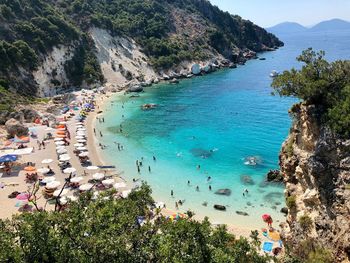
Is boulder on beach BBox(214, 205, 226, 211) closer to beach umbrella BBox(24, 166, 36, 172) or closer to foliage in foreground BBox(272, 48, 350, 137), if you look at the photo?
foliage in foreground BBox(272, 48, 350, 137)

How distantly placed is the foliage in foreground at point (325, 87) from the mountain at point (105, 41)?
217 feet

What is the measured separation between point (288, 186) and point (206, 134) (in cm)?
3605

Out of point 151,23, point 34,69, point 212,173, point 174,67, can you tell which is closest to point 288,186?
point 212,173

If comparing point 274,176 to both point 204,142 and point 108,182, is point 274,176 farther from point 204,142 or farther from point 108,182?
point 108,182

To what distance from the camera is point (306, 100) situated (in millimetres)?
26125

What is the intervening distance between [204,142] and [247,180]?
16222mm

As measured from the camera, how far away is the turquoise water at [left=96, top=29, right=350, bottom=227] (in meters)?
41.2

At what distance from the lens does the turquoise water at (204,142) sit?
135 ft

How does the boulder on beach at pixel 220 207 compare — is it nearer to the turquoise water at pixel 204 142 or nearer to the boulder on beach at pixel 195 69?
the turquoise water at pixel 204 142

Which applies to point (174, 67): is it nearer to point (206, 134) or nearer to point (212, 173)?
point (206, 134)

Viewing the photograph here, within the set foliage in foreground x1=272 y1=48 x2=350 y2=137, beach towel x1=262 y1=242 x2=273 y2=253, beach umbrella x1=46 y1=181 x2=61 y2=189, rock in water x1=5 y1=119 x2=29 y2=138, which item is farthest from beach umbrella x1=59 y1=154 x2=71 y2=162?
foliage in foreground x1=272 y1=48 x2=350 y2=137

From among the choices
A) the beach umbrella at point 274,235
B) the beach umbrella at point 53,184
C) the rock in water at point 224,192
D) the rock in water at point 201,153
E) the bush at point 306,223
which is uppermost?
the bush at point 306,223

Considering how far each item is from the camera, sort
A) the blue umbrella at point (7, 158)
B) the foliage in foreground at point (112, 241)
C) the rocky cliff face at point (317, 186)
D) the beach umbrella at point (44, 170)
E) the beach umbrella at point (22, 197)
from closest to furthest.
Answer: the foliage in foreground at point (112, 241) → the rocky cliff face at point (317, 186) → the beach umbrella at point (22, 197) → the beach umbrella at point (44, 170) → the blue umbrella at point (7, 158)

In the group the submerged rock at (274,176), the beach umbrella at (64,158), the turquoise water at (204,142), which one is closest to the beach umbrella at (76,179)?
the beach umbrella at (64,158)
